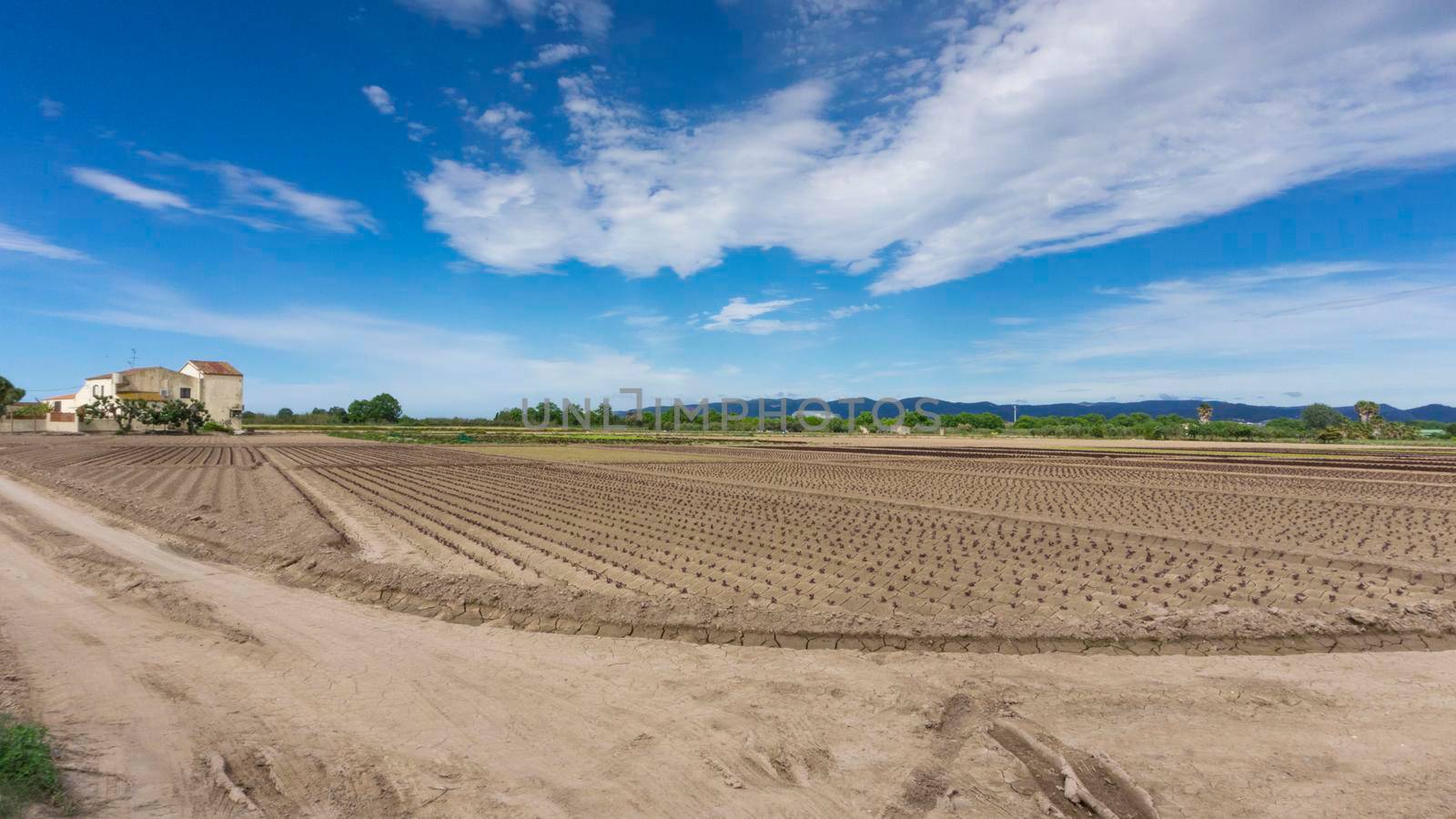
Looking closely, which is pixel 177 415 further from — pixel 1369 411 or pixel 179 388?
pixel 1369 411

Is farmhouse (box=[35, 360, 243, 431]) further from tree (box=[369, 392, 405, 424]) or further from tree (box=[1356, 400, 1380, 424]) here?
tree (box=[1356, 400, 1380, 424])

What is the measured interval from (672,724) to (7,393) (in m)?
102

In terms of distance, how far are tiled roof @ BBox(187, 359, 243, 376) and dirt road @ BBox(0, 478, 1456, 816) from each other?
280ft

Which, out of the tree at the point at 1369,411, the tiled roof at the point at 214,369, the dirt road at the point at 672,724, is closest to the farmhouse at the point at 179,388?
the tiled roof at the point at 214,369

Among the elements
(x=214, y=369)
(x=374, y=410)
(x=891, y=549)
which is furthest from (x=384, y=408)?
(x=891, y=549)

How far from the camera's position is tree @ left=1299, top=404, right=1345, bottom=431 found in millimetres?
99450

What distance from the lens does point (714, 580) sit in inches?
354

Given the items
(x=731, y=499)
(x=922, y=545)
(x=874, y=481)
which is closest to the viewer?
(x=922, y=545)

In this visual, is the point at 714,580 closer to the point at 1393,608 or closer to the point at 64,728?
the point at 64,728

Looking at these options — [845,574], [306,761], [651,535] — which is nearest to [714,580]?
[845,574]

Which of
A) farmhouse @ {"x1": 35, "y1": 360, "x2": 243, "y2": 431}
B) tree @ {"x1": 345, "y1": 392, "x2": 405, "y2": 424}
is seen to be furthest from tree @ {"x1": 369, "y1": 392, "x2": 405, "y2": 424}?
farmhouse @ {"x1": 35, "y1": 360, "x2": 243, "y2": 431}

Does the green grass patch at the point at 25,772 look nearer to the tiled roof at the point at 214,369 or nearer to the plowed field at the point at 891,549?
the plowed field at the point at 891,549

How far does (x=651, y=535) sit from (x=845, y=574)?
4.22 meters

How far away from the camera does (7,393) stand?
7262 centimetres
